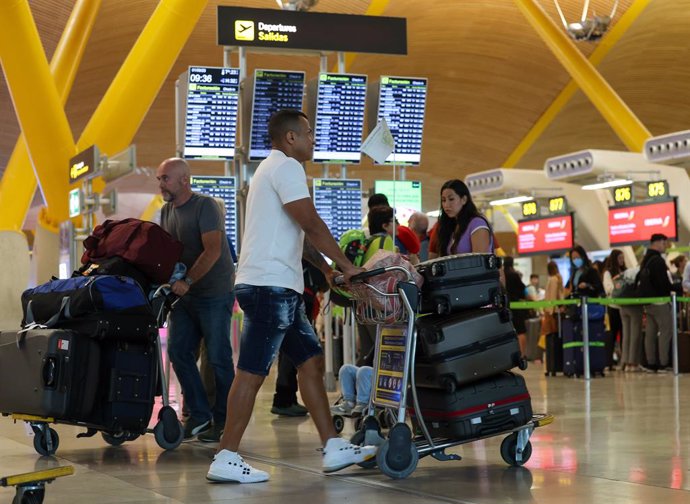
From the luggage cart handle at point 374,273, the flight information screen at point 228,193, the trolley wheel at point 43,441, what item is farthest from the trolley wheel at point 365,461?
the flight information screen at point 228,193

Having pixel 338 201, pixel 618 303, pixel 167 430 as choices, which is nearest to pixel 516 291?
pixel 618 303

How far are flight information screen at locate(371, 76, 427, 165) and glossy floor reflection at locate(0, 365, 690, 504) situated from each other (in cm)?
481

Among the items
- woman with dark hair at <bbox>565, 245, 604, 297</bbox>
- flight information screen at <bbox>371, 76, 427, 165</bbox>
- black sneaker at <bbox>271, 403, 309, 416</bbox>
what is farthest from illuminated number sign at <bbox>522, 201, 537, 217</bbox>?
black sneaker at <bbox>271, 403, 309, 416</bbox>

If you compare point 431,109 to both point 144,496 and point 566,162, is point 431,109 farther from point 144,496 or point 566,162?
point 144,496

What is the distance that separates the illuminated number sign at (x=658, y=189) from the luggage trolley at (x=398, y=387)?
15039mm

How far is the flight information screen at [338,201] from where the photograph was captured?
11602 mm

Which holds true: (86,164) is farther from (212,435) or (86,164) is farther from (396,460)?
(396,460)

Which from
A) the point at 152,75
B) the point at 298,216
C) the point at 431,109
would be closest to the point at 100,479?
the point at 298,216

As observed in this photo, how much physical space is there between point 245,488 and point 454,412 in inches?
38.3

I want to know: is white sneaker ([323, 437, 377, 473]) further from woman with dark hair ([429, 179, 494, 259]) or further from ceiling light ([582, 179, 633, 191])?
ceiling light ([582, 179, 633, 191])

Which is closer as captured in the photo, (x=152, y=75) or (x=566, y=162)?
(x=152, y=75)

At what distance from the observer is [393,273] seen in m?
4.91

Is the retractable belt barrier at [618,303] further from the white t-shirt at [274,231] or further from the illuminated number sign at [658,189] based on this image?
the white t-shirt at [274,231]

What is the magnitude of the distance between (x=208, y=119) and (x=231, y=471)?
6.73 m
